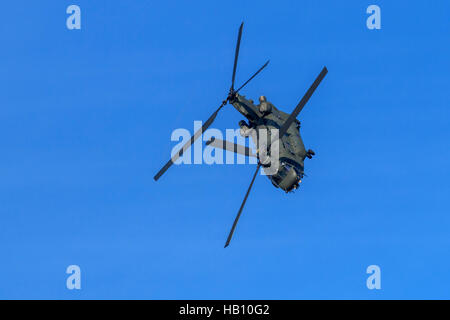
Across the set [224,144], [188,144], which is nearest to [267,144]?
[224,144]

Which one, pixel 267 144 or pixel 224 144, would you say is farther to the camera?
pixel 224 144

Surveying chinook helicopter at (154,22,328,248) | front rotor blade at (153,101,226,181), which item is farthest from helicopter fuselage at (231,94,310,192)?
front rotor blade at (153,101,226,181)

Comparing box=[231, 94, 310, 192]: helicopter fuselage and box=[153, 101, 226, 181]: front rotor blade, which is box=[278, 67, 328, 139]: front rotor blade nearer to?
box=[231, 94, 310, 192]: helicopter fuselage

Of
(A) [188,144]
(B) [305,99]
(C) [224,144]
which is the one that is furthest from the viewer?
(C) [224,144]

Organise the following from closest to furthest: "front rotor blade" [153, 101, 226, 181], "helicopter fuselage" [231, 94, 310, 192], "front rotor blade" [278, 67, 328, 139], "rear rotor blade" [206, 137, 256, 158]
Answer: "front rotor blade" [278, 67, 328, 139] → "front rotor blade" [153, 101, 226, 181] → "helicopter fuselage" [231, 94, 310, 192] → "rear rotor blade" [206, 137, 256, 158]

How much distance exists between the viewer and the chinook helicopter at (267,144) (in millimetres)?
89875

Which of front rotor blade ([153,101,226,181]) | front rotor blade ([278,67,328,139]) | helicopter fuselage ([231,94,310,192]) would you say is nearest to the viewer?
front rotor blade ([278,67,328,139])

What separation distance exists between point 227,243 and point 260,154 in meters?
9.05

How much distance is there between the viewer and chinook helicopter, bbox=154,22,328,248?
89.9 m

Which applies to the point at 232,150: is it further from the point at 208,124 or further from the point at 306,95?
the point at 306,95

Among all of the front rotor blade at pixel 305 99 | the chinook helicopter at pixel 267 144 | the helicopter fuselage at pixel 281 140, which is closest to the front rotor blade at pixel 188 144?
the chinook helicopter at pixel 267 144

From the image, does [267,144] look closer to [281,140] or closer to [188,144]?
[281,140]

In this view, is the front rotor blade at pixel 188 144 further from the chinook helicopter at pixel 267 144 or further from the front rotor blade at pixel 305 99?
the front rotor blade at pixel 305 99

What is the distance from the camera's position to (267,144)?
298 feet
